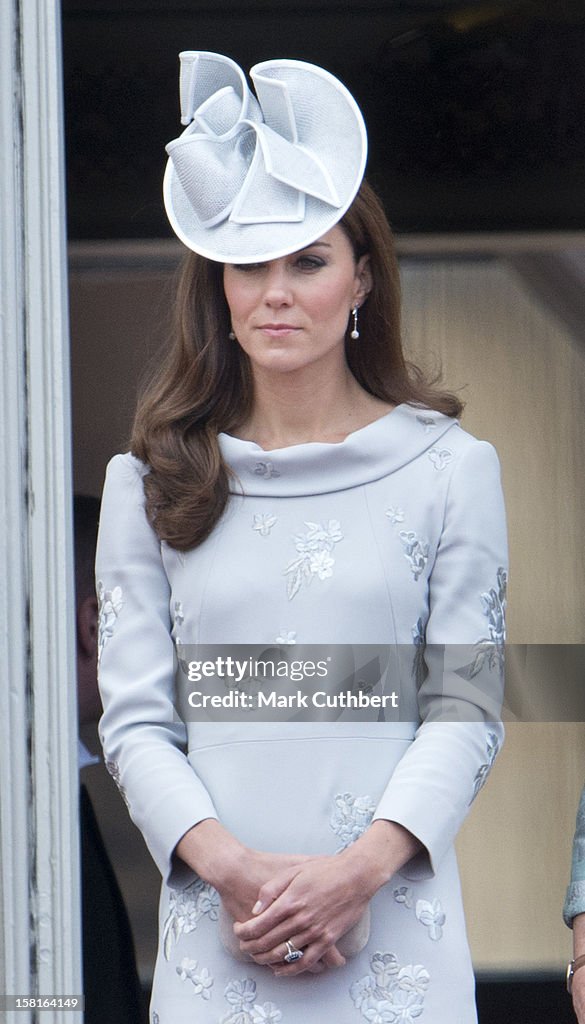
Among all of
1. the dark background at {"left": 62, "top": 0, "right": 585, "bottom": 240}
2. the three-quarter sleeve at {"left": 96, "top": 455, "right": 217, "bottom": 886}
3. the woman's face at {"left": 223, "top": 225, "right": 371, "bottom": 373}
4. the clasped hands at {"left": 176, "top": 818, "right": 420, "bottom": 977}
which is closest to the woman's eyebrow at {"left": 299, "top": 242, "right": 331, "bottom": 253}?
the woman's face at {"left": 223, "top": 225, "right": 371, "bottom": 373}

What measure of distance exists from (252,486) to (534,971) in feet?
2.80

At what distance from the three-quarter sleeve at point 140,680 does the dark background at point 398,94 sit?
42 centimetres

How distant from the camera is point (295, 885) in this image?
2.48 metres

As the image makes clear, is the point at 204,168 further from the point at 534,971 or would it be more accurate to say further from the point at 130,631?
the point at 534,971

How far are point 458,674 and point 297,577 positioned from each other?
0.86ft

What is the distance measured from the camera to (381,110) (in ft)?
9.00

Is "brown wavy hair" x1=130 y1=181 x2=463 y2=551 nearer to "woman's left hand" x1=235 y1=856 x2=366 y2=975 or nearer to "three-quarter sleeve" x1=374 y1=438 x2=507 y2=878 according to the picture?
"three-quarter sleeve" x1=374 y1=438 x2=507 y2=878

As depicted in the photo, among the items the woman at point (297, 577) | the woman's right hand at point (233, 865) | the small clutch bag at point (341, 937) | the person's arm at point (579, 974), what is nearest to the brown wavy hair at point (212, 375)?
the woman at point (297, 577)

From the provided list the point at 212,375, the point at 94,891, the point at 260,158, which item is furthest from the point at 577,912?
the point at 260,158

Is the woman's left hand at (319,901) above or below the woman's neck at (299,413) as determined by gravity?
below

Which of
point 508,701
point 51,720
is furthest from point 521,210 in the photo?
point 51,720

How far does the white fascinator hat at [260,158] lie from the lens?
8.74 ft

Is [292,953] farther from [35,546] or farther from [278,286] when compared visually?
[278,286]

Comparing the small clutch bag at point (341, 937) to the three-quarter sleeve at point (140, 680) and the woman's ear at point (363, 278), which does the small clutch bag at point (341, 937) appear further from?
the woman's ear at point (363, 278)
